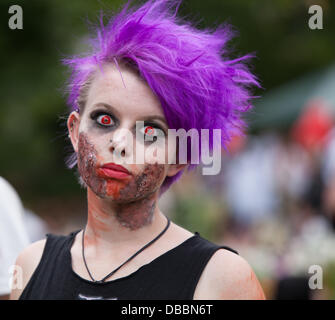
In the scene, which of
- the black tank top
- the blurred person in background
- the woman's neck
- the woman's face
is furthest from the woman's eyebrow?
the blurred person in background

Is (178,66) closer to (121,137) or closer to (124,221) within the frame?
(121,137)

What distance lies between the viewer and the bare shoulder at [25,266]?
2.49 meters

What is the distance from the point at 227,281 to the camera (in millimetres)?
2180

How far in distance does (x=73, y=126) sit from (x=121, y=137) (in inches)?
13.5

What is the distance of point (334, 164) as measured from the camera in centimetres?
648

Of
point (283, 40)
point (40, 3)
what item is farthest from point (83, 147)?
point (283, 40)

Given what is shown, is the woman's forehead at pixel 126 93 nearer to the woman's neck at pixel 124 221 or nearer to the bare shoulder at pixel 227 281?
the woman's neck at pixel 124 221

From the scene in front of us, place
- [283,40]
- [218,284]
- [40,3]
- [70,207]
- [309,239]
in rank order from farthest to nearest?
[283,40] → [70,207] → [40,3] → [309,239] → [218,284]

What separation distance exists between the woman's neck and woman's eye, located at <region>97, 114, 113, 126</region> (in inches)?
10.6

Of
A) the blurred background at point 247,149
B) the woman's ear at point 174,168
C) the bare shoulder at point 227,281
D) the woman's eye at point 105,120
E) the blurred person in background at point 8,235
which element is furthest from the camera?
the blurred background at point 247,149

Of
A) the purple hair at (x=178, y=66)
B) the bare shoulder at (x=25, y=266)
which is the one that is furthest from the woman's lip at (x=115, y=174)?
the bare shoulder at (x=25, y=266)

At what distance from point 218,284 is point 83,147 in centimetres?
69

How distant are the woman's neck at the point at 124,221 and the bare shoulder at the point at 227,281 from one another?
0.29m
